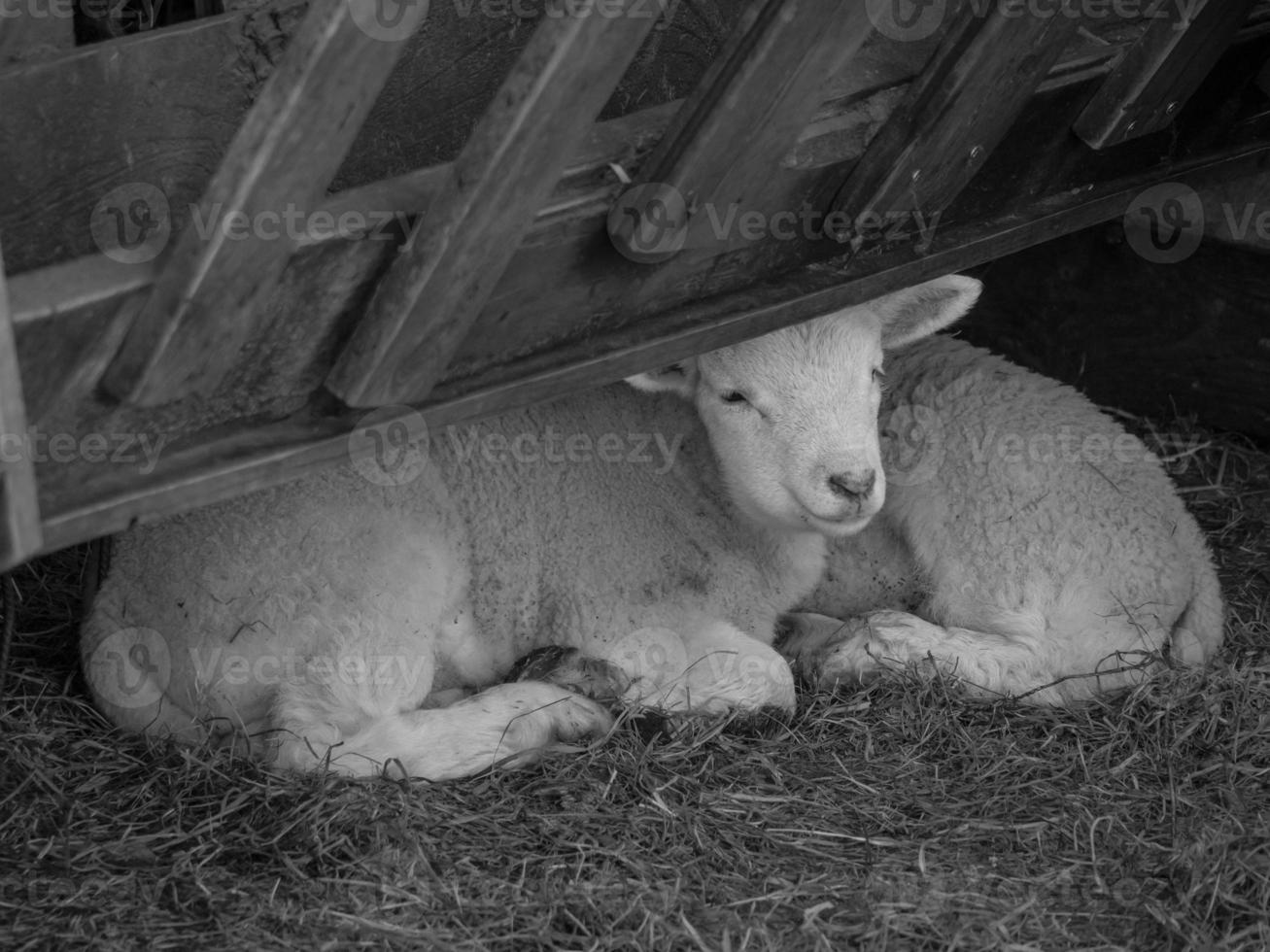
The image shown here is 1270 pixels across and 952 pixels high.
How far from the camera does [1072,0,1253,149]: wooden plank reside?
3932 millimetres

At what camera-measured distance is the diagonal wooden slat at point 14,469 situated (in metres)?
2.45

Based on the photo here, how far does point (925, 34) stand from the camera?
422 centimetres

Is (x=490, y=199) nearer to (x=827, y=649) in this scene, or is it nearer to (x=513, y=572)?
(x=513, y=572)

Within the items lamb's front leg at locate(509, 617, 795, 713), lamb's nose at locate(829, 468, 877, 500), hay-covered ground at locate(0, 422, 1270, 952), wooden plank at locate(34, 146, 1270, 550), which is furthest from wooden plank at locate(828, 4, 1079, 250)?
hay-covered ground at locate(0, 422, 1270, 952)

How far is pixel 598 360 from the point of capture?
3432mm

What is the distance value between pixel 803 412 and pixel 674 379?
0.44m

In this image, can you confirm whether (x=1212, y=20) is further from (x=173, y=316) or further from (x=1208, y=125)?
(x=173, y=316)

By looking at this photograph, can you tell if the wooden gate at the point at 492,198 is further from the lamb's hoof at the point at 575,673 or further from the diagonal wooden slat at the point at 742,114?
the lamb's hoof at the point at 575,673

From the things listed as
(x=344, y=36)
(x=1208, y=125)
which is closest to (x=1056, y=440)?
(x=1208, y=125)

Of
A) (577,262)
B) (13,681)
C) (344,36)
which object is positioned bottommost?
(13,681)

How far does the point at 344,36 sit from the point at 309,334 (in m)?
0.67

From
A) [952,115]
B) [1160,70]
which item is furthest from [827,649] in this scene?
[1160,70]

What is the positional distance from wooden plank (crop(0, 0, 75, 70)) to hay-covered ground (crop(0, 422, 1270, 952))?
5.11 feet

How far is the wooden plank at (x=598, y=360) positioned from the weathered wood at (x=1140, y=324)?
1.14m
